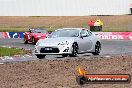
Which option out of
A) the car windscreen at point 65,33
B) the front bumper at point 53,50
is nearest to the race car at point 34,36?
the car windscreen at point 65,33

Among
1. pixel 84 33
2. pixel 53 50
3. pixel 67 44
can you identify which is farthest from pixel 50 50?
pixel 84 33

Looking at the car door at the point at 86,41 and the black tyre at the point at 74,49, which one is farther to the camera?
the car door at the point at 86,41

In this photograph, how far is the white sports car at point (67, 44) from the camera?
20312mm

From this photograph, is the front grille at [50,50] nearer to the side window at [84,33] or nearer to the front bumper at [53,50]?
the front bumper at [53,50]

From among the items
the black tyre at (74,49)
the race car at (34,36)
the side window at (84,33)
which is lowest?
the race car at (34,36)

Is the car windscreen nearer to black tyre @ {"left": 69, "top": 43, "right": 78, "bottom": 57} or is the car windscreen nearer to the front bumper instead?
black tyre @ {"left": 69, "top": 43, "right": 78, "bottom": 57}
